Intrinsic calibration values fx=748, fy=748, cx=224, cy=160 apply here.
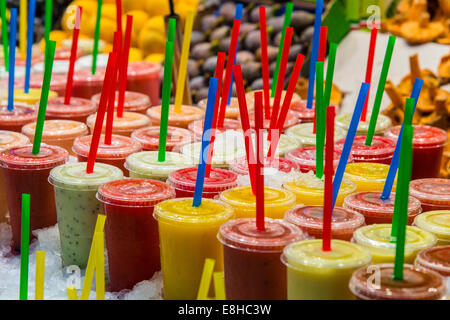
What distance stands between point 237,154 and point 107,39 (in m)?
2.41

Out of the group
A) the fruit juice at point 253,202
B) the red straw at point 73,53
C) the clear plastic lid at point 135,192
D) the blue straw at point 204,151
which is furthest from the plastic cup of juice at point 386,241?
the red straw at point 73,53

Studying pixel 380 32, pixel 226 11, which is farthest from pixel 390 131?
pixel 226 11

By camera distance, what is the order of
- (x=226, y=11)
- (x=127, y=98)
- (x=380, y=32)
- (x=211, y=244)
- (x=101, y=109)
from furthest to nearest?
(x=226, y=11)
(x=380, y=32)
(x=127, y=98)
(x=101, y=109)
(x=211, y=244)

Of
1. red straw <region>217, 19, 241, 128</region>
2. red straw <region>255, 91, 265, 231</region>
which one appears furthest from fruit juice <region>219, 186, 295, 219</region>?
red straw <region>217, 19, 241, 128</region>

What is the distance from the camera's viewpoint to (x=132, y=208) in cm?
185

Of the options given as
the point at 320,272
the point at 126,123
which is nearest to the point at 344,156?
the point at 320,272

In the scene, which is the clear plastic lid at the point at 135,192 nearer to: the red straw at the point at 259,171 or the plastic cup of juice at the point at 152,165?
the plastic cup of juice at the point at 152,165

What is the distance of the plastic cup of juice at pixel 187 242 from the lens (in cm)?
170

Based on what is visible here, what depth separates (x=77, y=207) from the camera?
79.4 inches

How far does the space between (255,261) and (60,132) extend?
1195 millimetres

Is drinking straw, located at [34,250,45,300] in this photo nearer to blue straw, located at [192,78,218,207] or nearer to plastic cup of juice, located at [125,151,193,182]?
blue straw, located at [192,78,218,207]

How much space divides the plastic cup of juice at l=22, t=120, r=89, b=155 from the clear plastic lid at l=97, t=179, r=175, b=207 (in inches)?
24.9
